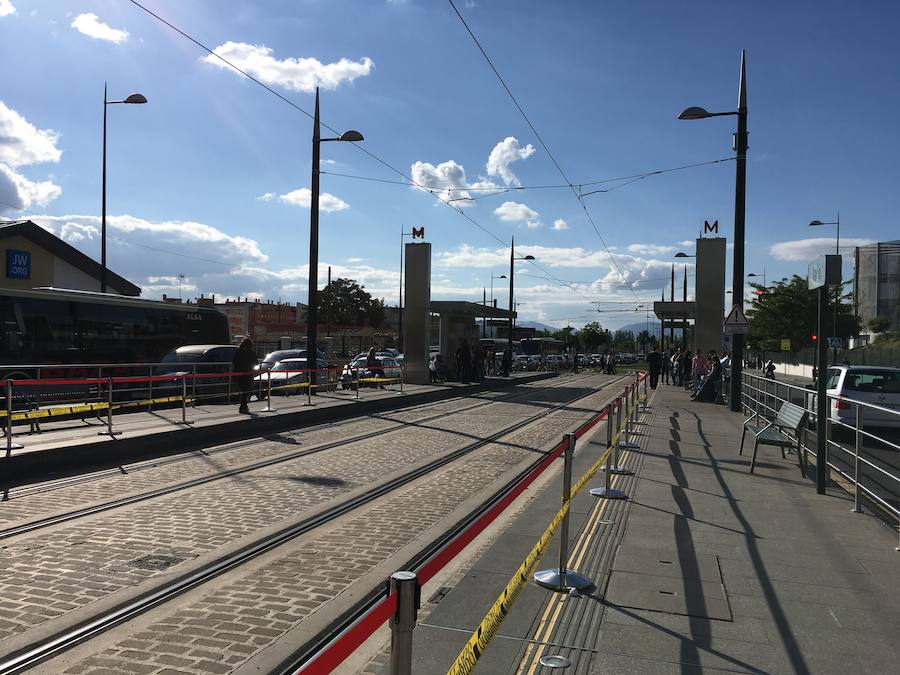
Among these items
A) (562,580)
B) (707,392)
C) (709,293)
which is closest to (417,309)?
(709,293)

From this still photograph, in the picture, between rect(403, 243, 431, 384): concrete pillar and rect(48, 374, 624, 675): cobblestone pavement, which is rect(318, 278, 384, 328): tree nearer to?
rect(403, 243, 431, 384): concrete pillar

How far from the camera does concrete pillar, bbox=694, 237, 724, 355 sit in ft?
85.9

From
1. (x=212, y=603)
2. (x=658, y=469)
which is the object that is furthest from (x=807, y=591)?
(x=658, y=469)

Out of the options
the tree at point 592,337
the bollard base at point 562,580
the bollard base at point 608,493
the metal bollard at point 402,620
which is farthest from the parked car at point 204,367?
the tree at point 592,337

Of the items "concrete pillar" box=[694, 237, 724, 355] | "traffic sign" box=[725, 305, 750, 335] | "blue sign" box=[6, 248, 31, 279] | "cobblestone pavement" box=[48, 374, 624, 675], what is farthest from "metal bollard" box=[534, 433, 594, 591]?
"blue sign" box=[6, 248, 31, 279]

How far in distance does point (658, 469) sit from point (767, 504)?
221 cm

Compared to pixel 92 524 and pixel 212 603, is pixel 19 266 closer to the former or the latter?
pixel 92 524

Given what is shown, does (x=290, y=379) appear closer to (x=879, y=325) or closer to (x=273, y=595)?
(x=273, y=595)

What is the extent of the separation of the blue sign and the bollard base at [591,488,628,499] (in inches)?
1224

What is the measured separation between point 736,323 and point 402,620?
17.7 metres

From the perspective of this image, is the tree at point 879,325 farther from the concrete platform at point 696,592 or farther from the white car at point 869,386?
the concrete platform at point 696,592

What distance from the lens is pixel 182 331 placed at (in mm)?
25281

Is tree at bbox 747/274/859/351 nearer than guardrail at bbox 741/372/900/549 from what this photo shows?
No

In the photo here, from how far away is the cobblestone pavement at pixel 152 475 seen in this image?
7.89 m
